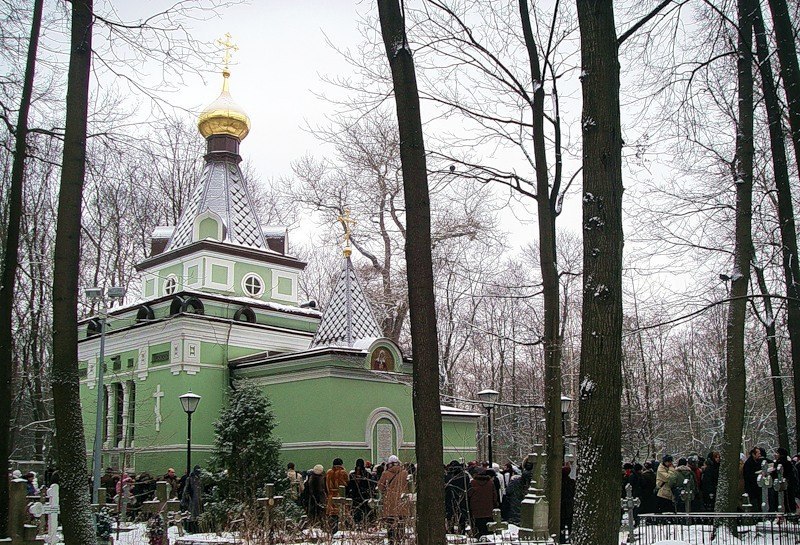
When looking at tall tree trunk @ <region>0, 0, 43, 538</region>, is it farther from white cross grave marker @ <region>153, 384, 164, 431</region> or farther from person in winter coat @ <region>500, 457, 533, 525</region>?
white cross grave marker @ <region>153, 384, 164, 431</region>

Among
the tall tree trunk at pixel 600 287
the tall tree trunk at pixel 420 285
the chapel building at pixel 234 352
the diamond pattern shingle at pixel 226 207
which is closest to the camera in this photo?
the tall tree trunk at pixel 600 287

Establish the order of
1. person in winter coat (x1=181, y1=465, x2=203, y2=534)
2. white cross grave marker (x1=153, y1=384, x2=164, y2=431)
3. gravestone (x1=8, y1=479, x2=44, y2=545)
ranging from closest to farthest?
1. gravestone (x1=8, y1=479, x2=44, y2=545)
2. person in winter coat (x1=181, y1=465, x2=203, y2=534)
3. white cross grave marker (x1=153, y1=384, x2=164, y2=431)

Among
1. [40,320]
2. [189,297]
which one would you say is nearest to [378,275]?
[189,297]

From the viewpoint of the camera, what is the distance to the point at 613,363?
7.68 metres

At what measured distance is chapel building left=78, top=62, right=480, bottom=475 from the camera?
74.5 feet

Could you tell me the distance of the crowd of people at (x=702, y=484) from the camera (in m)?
14.8

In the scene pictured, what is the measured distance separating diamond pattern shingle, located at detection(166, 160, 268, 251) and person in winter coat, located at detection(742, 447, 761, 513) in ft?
59.5

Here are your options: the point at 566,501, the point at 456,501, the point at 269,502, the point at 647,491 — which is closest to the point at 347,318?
the point at 647,491

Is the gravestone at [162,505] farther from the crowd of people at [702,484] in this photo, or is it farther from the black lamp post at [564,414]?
the crowd of people at [702,484]

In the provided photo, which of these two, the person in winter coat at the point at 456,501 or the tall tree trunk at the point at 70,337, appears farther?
the person in winter coat at the point at 456,501

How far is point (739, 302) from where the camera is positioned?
14.0m

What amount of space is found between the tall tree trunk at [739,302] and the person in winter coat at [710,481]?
2.94 meters

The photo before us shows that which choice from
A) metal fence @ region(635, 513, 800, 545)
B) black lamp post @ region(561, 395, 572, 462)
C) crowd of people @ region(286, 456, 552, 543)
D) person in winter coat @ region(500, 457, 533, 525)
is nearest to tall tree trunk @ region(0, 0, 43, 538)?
crowd of people @ region(286, 456, 552, 543)

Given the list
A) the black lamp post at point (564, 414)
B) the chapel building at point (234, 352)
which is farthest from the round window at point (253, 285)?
the black lamp post at point (564, 414)
